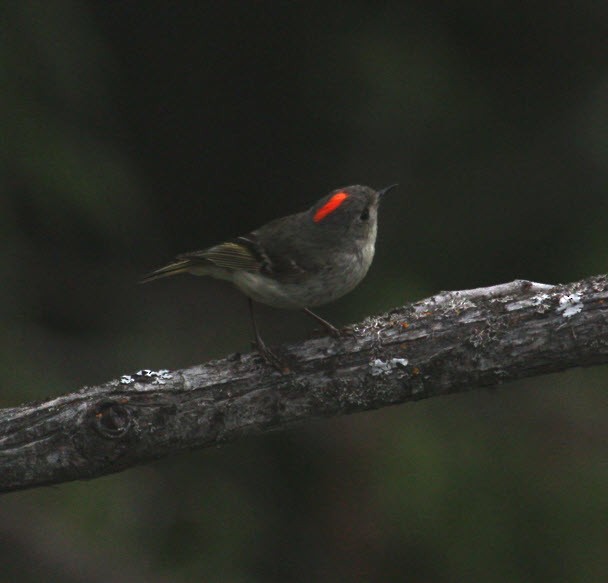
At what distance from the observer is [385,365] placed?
3.85 metres

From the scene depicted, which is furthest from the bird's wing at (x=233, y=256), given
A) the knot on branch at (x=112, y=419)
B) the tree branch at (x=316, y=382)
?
the knot on branch at (x=112, y=419)

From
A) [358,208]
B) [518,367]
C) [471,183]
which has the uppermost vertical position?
[471,183]

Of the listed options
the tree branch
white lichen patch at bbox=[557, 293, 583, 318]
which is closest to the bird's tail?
the tree branch

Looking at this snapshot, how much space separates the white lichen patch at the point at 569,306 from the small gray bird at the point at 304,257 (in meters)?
0.85

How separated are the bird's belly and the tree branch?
0.36 m

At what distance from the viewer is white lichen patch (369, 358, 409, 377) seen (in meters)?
3.83

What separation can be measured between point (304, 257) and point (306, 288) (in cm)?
16

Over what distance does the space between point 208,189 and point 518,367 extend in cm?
392

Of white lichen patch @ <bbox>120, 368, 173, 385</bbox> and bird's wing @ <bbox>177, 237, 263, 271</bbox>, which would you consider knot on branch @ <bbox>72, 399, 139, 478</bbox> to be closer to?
white lichen patch @ <bbox>120, 368, 173, 385</bbox>

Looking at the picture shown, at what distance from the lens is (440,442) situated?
200 inches

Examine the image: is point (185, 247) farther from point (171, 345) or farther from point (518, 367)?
point (518, 367)

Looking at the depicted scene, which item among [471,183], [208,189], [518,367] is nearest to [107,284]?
[208,189]

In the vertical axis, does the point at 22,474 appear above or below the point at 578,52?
below

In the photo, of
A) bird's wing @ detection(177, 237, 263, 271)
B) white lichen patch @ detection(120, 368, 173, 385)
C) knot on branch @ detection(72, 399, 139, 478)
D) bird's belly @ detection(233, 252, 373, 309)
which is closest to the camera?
knot on branch @ detection(72, 399, 139, 478)
